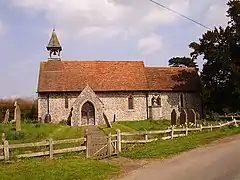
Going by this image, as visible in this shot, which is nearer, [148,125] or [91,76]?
[148,125]

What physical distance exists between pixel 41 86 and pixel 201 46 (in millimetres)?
20842

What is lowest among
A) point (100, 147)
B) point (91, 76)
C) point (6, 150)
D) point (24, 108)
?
point (100, 147)

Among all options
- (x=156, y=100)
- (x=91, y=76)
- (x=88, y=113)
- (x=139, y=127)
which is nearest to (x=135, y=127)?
(x=139, y=127)

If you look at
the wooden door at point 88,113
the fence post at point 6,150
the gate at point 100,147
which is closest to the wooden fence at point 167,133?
the gate at point 100,147

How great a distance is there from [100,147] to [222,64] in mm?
32116

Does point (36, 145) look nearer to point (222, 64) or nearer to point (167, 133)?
point (167, 133)

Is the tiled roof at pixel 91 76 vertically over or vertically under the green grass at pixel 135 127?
over

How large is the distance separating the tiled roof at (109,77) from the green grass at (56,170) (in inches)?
1336

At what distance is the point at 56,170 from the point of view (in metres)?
13.1

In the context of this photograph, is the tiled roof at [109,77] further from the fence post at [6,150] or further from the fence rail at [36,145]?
the fence post at [6,150]

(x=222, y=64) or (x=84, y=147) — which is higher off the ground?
(x=222, y=64)

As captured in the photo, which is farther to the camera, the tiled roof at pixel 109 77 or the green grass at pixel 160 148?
the tiled roof at pixel 109 77

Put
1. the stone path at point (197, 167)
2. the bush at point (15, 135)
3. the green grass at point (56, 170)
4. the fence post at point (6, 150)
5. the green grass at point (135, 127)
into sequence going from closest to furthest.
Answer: the stone path at point (197, 167) < the green grass at point (56, 170) < the fence post at point (6, 150) < the bush at point (15, 135) < the green grass at point (135, 127)

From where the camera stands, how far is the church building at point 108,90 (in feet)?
154
